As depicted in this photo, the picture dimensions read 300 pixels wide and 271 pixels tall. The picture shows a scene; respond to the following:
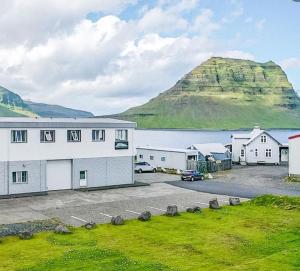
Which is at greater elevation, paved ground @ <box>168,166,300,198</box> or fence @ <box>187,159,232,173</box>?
fence @ <box>187,159,232,173</box>

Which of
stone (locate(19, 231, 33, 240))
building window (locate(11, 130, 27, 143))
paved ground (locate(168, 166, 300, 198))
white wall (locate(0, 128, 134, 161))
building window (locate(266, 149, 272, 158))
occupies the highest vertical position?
building window (locate(11, 130, 27, 143))

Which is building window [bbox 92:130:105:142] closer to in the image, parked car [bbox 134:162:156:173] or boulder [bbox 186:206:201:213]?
parked car [bbox 134:162:156:173]

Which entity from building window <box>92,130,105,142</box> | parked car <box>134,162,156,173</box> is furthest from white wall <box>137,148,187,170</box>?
building window <box>92,130,105,142</box>

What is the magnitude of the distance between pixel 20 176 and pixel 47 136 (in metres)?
5.03

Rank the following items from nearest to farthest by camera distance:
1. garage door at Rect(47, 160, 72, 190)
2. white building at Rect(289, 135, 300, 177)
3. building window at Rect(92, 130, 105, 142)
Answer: garage door at Rect(47, 160, 72, 190) → building window at Rect(92, 130, 105, 142) → white building at Rect(289, 135, 300, 177)

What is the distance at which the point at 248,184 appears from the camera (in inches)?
2093

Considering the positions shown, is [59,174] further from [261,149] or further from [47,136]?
[261,149]

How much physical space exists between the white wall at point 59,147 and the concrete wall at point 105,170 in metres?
0.60

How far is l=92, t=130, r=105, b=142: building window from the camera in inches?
1954

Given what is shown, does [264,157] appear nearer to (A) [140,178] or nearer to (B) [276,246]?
(A) [140,178]

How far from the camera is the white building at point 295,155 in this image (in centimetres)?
5809

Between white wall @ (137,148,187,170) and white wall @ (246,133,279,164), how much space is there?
18.6 metres

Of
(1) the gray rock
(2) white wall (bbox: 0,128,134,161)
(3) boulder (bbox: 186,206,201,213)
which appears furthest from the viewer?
(2) white wall (bbox: 0,128,134,161)

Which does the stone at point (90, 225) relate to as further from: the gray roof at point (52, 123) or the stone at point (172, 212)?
the gray roof at point (52, 123)
